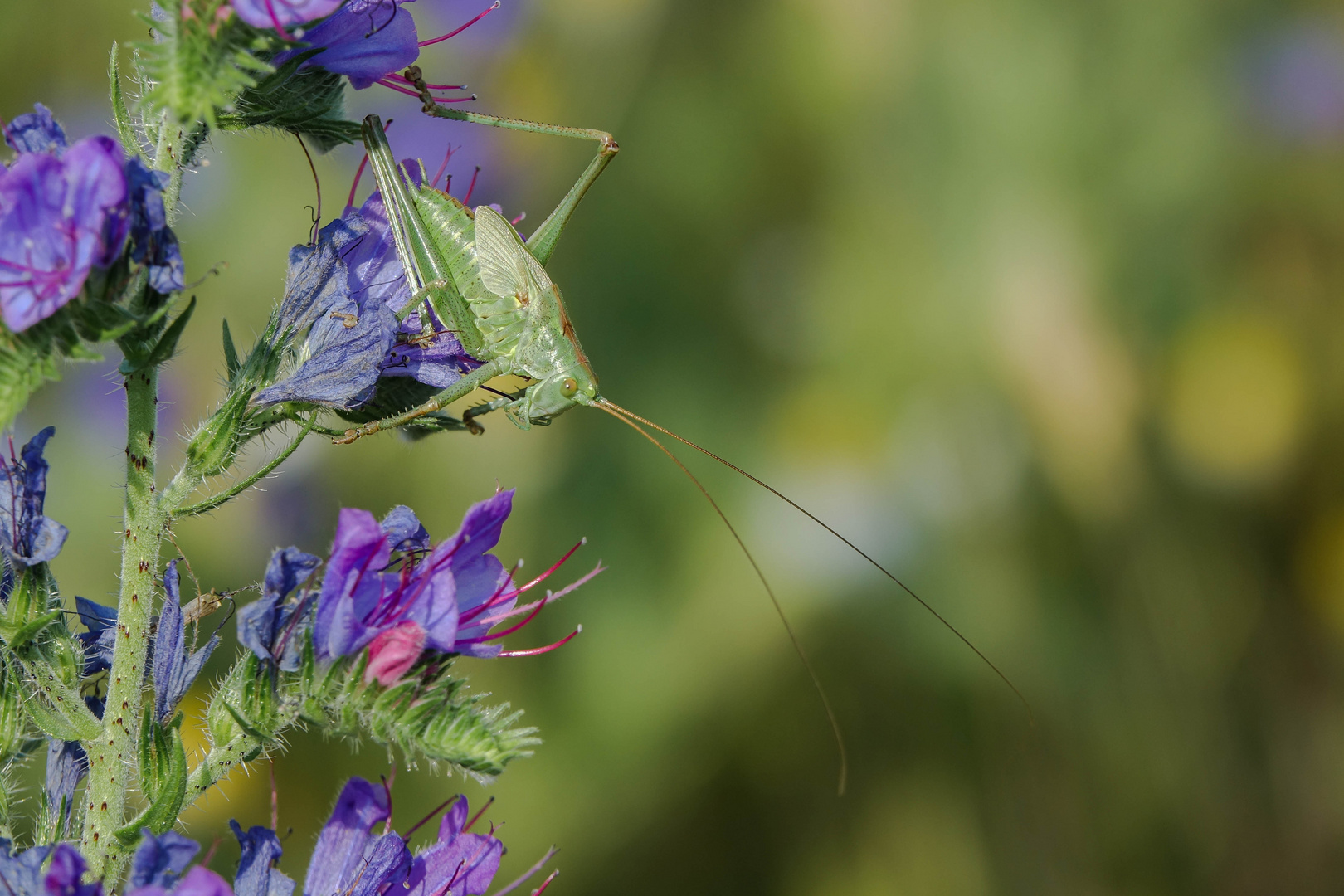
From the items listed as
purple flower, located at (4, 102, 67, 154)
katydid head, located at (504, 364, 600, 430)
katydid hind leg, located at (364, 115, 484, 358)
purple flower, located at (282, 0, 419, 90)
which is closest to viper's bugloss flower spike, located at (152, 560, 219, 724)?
purple flower, located at (4, 102, 67, 154)

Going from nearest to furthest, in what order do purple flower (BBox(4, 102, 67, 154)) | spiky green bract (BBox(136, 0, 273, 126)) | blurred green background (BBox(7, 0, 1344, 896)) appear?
1. spiky green bract (BBox(136, 0, 273, 126))
2. purple flower (BBox(4, 102, 67, 154))
3. blurred green background (BBox(7, 0, 1344, 896))

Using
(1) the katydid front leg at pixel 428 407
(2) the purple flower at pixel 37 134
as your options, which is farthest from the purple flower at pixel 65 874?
(2) the purple flower at pixel 37 134

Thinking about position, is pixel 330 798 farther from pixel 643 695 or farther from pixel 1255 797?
pixel 1255 797

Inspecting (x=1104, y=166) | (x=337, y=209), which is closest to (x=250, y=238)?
(x=337, y=209)

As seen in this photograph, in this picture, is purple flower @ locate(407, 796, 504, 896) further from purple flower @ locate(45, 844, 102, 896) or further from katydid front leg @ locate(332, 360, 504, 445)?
katydid front leg @ locate(332, 360, 504, 445)

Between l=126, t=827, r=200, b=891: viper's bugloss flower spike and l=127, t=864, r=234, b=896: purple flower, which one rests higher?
l=127, t=864, r=234, b=896: purple flower

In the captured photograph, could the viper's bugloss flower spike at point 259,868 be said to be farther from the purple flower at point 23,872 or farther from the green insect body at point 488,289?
the green insect body at point 488,289

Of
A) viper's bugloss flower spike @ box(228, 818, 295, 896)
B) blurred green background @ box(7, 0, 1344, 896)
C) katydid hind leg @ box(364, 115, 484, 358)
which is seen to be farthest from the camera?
blurred green background @ box(7, 0, 1344, 896)
